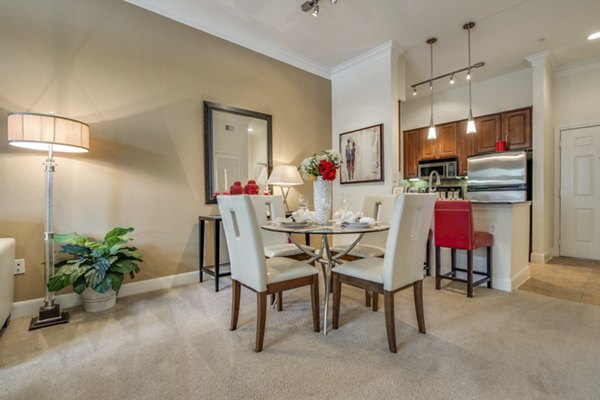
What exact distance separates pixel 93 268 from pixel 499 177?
5.26m

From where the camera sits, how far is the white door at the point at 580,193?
419 cm

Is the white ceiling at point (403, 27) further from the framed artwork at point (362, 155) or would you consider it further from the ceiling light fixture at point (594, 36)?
the framed artwork at point (362, 155)

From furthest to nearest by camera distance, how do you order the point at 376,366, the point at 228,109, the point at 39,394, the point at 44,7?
the point at 228,109 < the point at 44,7 < the point at 376,366 < the point at 39,394

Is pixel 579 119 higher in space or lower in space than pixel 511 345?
higher

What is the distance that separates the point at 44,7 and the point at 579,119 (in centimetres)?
664

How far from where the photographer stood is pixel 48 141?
2.00 meters

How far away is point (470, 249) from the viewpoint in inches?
106

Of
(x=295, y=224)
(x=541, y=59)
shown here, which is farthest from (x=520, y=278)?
(x=541, y=59)

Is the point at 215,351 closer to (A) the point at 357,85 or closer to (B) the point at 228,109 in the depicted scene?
(B) the point at 228,109

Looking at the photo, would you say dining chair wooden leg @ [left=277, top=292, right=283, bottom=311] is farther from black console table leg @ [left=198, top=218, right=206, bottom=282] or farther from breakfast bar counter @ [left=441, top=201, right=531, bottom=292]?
breakfast bar counter @ [left=441, top=201, right=531, bottom=292]

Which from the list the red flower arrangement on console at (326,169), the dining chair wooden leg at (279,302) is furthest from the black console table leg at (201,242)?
the red flower arrangement on console at (326,169)

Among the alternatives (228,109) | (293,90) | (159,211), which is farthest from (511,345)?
(293,90)

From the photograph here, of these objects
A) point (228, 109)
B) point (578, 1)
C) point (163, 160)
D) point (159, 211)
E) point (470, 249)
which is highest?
point (578, 1)

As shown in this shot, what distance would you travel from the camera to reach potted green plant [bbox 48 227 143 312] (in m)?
2.19
